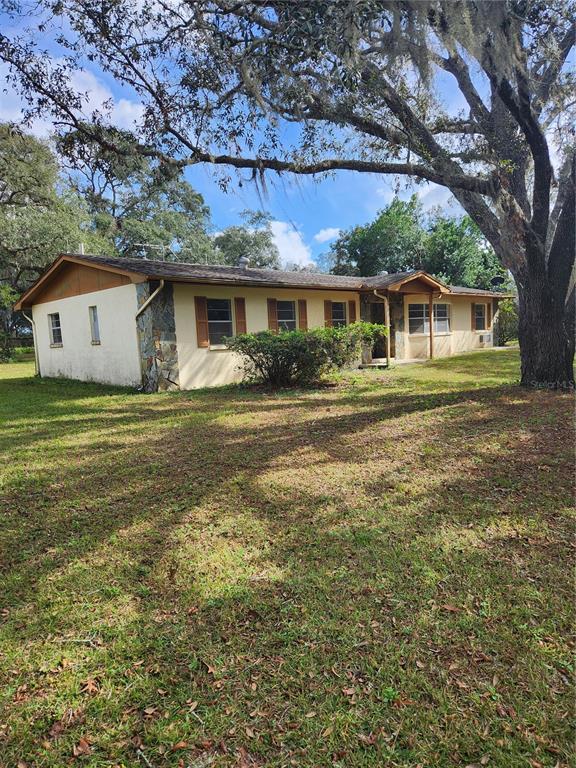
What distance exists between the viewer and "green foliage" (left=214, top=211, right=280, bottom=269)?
36.5 metres

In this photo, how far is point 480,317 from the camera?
776 inches

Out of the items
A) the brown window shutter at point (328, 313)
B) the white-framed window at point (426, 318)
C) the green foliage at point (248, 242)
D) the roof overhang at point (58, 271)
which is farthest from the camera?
the green foliage at point (248, 242)

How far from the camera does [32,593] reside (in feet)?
8.79

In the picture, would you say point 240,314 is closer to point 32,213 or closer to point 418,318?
point 418,318

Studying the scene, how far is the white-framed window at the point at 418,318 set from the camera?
650 inches

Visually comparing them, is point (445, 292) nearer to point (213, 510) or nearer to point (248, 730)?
point (213, 510)

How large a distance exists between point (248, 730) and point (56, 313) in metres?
15.1

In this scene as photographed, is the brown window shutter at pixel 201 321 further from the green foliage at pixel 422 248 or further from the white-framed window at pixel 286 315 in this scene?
the green foliage at pixel 422 248

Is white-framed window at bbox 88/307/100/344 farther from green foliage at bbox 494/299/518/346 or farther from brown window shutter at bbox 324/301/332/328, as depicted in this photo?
green foliage at bbox 494/299/518/346

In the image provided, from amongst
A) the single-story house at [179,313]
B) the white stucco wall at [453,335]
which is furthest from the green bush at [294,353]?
the white stucco wall at [453,335]

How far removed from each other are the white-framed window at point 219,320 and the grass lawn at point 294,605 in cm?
672

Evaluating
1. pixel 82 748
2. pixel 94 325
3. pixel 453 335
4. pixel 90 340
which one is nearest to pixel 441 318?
pixel 453 335

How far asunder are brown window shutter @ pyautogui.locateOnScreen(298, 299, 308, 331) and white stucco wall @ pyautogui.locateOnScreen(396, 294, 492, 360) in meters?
4.58

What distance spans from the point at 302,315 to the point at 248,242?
25.4 meters
